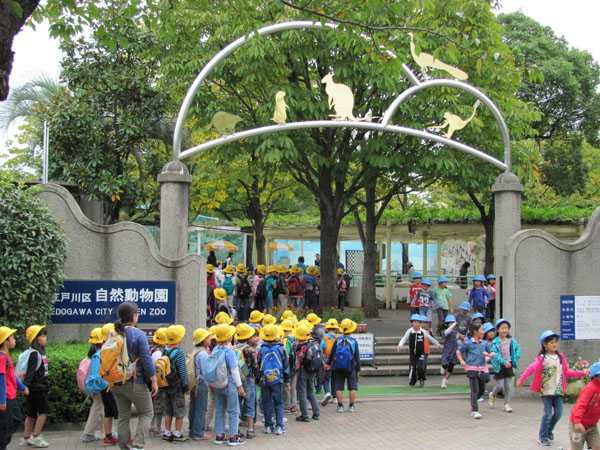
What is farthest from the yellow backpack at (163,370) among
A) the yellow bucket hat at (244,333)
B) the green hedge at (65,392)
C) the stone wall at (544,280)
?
the stone wall at (544,280)

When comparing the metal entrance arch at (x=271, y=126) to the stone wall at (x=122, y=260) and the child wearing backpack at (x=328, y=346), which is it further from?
the child wearing backpack at (x=328, y=346)

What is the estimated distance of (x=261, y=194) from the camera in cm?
2592

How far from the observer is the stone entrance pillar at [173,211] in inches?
487

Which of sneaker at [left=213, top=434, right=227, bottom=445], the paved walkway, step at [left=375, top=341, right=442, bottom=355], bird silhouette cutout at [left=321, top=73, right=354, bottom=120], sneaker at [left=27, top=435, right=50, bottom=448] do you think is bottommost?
the paved walkway

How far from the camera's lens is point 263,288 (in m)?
18.9

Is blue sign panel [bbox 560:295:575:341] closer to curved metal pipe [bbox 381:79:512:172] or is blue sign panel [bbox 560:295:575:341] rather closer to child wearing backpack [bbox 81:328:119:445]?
curved metal pipe [bbox 381:79:512:172]

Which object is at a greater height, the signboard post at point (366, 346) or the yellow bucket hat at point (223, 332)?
the yellow bucket hat at point (223, 332)

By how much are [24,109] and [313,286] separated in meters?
9.29

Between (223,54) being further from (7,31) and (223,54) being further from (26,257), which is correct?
(7,31)

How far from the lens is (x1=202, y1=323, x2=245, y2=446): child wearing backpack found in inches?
369

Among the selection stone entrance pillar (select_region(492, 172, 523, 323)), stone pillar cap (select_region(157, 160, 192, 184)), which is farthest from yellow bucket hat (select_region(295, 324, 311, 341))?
stone entrance pillar (select_region(492, 172, 523, 323))

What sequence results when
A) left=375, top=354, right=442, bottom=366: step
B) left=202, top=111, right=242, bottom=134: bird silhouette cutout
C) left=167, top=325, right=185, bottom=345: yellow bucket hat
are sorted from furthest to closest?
left=375, top=354, right=442, bottom=366: step < left=202, top=111, right=242, bottom=134: bird silhouette cutout < left=167, top=325, right=185, bottom=345: yellow bucket hat

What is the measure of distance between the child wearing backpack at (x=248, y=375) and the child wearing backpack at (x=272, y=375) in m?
0.14

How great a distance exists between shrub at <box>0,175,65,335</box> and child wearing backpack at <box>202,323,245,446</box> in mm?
2739
